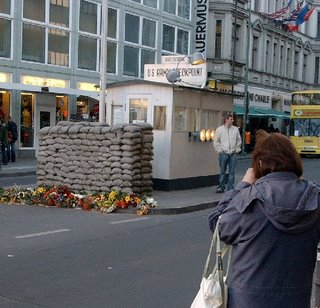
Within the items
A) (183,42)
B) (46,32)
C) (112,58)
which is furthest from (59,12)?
(183,42)

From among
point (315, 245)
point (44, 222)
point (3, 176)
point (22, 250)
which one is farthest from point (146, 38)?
point (315, 245)

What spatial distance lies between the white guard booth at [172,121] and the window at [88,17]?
1444 cm

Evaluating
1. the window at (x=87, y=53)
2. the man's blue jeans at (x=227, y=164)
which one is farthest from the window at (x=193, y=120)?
the window at (x=87, y=53)

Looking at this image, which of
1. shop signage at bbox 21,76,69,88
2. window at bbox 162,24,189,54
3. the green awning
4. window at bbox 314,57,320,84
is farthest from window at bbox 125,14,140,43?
window at bbox 314,57,320,84

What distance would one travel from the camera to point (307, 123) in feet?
116

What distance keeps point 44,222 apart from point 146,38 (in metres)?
23.9

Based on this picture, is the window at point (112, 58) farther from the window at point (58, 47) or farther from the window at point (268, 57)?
the window at point (268, 57)

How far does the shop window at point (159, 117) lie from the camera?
1484 cm

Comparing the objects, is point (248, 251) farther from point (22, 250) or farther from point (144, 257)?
point (22, 250)

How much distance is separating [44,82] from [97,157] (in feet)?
47.7

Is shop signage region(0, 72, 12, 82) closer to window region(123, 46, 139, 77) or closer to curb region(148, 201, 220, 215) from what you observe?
window region(123, 46, 139, 77)

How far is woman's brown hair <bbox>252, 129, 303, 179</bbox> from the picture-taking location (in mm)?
2936

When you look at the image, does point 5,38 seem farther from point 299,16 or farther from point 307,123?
point 299,16

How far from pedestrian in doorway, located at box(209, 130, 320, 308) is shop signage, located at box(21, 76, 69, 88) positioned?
2381 cm
